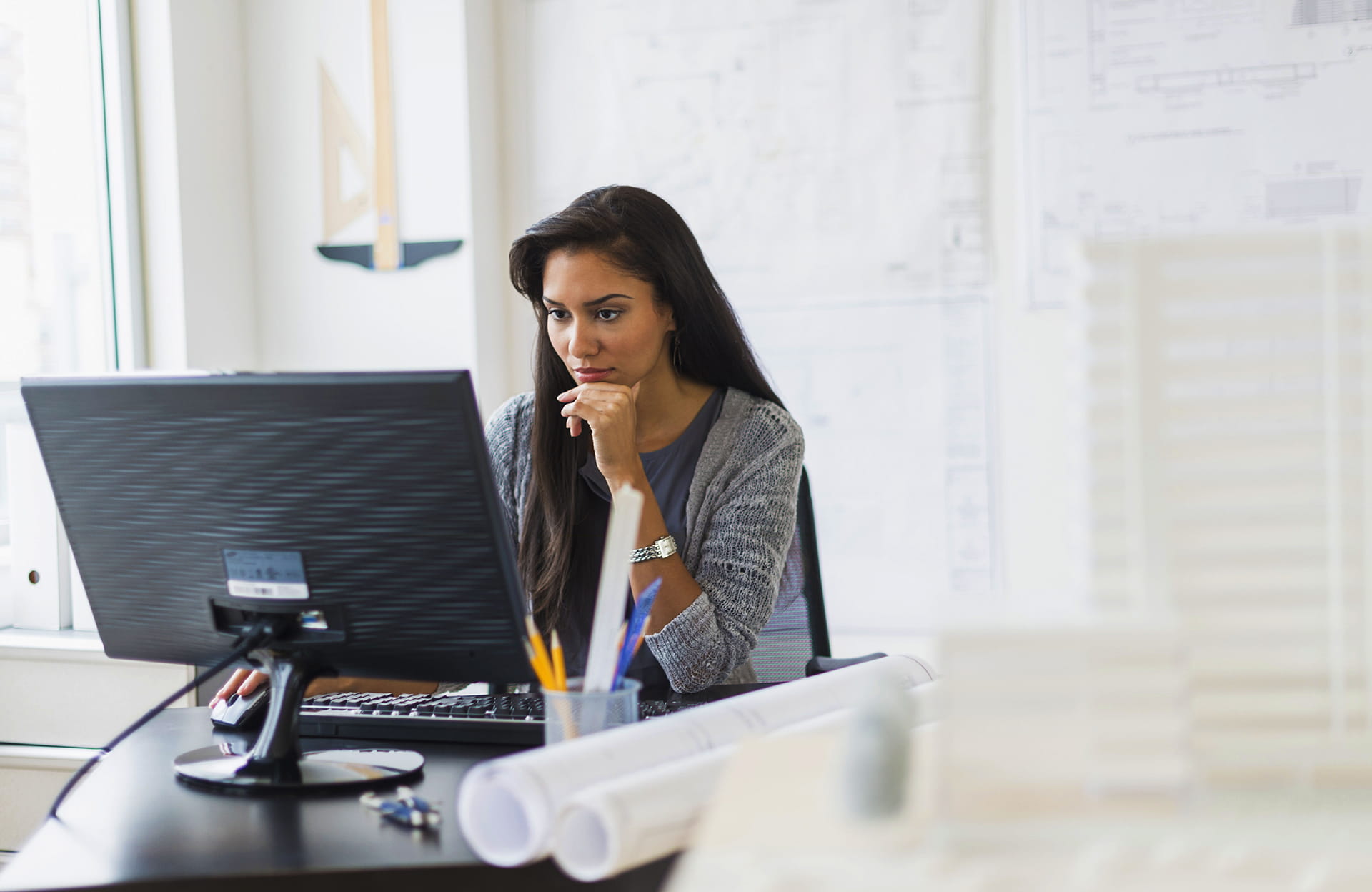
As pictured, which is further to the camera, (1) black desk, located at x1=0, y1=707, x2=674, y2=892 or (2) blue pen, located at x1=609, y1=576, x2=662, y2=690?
(2) blue pen, located at x1=609, y1=576, x2=662, y2=690

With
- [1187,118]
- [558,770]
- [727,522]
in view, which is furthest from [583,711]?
[1187,118]

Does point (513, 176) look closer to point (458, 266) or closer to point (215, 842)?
point (458, 266)

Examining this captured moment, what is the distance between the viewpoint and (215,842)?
0.78 meters

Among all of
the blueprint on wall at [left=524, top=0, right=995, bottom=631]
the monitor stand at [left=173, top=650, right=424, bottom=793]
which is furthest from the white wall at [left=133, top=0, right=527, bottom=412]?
the monitor stand at [left=173, top=650, right=424, bottom=793]

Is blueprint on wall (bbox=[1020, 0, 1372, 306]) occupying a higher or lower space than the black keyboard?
higher

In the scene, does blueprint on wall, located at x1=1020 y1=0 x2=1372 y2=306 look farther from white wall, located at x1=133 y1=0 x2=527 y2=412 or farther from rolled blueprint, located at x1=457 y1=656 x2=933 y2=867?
rolled blueprint, located at x1=457 y1=656 x2=933 y2=867

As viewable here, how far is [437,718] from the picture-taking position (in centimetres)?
102

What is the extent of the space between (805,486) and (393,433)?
95cm

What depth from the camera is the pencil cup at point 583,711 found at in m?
0.82

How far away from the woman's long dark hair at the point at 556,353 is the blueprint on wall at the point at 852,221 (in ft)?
1.93

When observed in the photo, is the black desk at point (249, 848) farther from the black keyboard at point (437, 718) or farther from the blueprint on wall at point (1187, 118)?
the blueprint on wall at point (1187, 118)

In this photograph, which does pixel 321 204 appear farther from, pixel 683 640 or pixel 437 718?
pixel 437 718

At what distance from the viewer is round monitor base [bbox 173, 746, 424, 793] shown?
2.92 ft

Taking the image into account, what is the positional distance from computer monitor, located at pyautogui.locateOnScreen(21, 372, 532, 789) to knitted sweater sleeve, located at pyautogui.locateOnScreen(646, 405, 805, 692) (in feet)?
1.50
